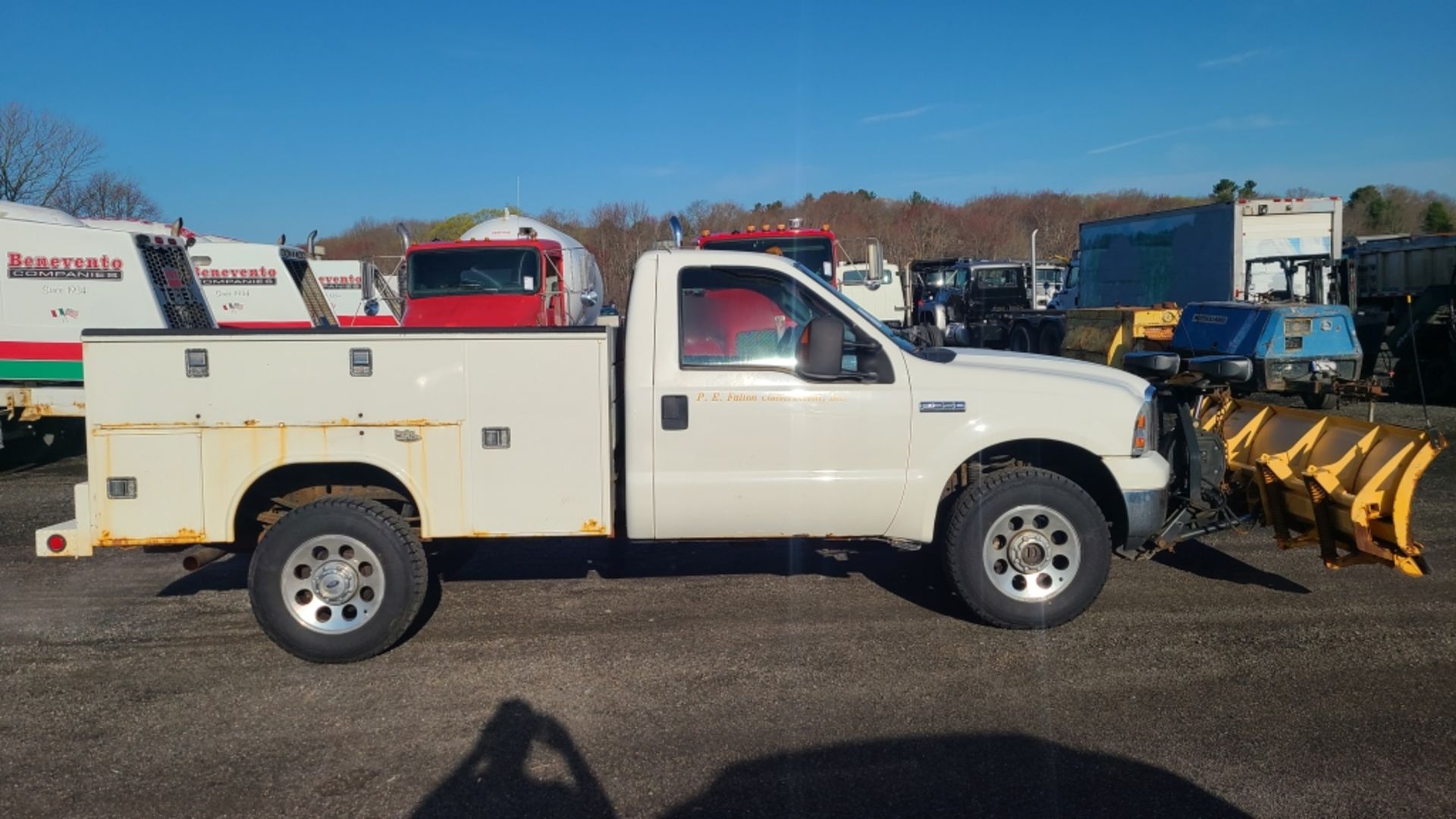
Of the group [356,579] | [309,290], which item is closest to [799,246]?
[309,290]

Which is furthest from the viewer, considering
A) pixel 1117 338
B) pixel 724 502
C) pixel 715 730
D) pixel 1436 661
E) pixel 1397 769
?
pixel 1117 338

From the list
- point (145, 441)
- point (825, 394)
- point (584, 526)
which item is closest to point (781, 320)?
point (825, 394)

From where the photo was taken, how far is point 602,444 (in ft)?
19.2

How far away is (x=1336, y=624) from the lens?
20.3 feet

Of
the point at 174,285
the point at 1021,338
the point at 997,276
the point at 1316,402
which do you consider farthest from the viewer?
the point at 997,276

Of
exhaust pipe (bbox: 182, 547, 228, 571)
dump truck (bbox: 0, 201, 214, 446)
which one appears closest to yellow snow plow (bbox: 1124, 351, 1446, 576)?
exhaust pipe (bbox: 182, 547, 228, 571)

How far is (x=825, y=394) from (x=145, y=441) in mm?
3496

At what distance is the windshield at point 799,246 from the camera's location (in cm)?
1404

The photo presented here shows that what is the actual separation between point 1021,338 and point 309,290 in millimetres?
14373

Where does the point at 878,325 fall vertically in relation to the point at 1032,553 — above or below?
above

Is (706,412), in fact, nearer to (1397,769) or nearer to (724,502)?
(724,502)

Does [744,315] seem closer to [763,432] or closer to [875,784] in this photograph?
[763,432]

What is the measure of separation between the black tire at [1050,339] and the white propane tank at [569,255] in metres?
9.62

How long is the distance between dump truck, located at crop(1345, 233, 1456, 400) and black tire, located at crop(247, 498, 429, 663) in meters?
16.2
